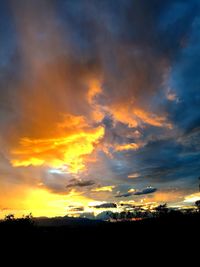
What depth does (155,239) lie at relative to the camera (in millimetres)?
44875

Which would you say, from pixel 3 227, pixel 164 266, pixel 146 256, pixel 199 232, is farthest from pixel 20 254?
pixel 3 227

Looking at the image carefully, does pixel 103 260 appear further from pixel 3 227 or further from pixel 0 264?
pixel 3 227

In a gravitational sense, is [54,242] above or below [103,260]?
above

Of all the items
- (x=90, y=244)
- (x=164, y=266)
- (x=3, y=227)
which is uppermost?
(x=3, y=227)

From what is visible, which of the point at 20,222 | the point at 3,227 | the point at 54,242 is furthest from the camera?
the point at 20,222

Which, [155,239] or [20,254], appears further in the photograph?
[155,239]

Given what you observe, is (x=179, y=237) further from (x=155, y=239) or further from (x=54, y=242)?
(x=54, y=242)

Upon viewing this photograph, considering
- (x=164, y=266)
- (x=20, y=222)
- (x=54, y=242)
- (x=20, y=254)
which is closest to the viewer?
(x=164, y=266)

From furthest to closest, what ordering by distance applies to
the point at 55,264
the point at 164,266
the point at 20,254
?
the point at 20,254
the point at 55,264
the point at 164,266

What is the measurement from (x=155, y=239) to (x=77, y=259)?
14.3 m

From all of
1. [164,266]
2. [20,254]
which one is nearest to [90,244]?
[20,254]

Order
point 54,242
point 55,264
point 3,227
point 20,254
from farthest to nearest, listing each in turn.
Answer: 1. point 3,227
2. point 54,242
3. point 20,254
4. point 55,264

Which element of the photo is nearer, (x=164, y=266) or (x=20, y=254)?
(x=164, y=266)

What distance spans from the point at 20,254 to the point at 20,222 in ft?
151
